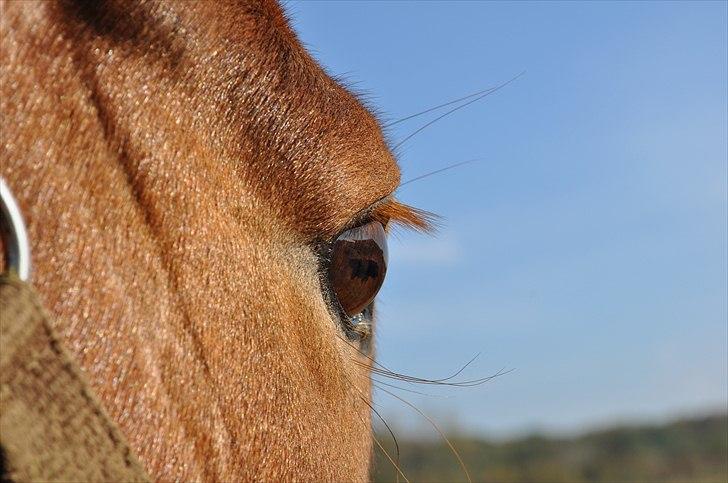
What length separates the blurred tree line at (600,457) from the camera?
1981 centimetres

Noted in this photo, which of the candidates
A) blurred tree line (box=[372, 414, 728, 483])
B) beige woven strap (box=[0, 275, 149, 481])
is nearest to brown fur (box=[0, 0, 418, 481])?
beige woven strap (box=[0, 275, 149, 481])

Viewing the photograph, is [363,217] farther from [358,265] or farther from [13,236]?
[13,236]

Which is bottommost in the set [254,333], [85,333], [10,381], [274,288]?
[10,381]

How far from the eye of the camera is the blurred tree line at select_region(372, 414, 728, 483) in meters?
19.8

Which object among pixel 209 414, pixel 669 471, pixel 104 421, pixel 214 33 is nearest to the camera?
pixel 104 421

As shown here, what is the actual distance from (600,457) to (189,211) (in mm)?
25592

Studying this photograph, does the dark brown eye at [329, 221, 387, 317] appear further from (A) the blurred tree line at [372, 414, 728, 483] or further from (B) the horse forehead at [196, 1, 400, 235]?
(A) the blurred tree line at [372, 414, 728, 483]

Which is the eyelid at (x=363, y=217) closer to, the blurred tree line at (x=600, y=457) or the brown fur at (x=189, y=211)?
the brown fur at (x=189, y=211)

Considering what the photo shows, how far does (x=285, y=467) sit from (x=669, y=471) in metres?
23.7

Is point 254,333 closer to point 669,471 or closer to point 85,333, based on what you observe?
point 85,333

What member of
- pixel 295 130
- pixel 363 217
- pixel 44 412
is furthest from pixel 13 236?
pixel 363 217

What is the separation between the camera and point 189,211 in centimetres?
130

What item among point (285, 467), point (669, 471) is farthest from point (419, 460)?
point (285, 467)

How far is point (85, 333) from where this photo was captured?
3.71ft
